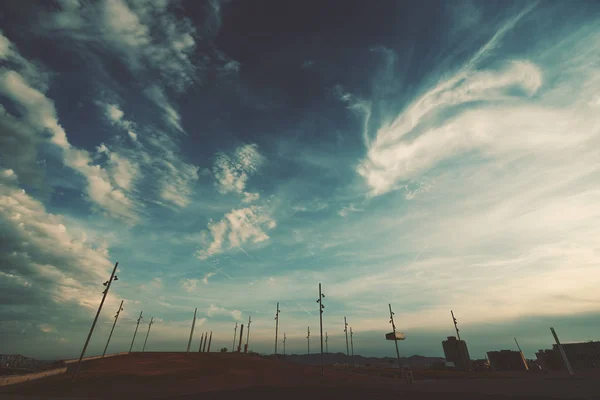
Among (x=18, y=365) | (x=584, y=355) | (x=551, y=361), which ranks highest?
(x=584, y=355)

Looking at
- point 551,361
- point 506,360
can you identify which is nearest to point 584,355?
point 551,361

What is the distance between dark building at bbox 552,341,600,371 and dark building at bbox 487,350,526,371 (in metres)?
8.51

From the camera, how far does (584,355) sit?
6450 cm

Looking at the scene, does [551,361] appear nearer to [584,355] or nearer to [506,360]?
[584,355]

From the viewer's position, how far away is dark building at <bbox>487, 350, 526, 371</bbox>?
67.9 meters

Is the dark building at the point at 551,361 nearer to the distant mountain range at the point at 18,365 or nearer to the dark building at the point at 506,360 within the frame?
the dark building at the point at 506,360

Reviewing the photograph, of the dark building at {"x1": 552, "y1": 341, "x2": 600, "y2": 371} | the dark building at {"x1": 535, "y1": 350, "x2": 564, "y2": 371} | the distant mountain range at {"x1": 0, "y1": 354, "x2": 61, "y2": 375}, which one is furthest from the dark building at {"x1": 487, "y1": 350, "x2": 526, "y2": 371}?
the distant mountain range at {"x1": 0, "y1": 354, "x2": 61, "y2": 375}

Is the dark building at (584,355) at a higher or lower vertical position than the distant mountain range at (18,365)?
higher

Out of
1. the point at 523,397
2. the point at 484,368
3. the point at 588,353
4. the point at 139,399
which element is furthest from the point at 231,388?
the point at 588,353

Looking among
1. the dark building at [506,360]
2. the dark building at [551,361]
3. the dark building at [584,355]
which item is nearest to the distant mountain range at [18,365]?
the dark building at [506,360]

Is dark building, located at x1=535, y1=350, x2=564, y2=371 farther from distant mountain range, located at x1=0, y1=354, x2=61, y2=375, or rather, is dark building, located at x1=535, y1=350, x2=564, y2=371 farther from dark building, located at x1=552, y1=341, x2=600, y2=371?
distant mountain range, located at x1=0, y1=354, x2=61, y2=375

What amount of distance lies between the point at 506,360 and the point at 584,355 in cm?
1635

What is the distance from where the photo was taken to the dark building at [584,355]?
206 feet

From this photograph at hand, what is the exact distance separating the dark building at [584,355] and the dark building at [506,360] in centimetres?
851
